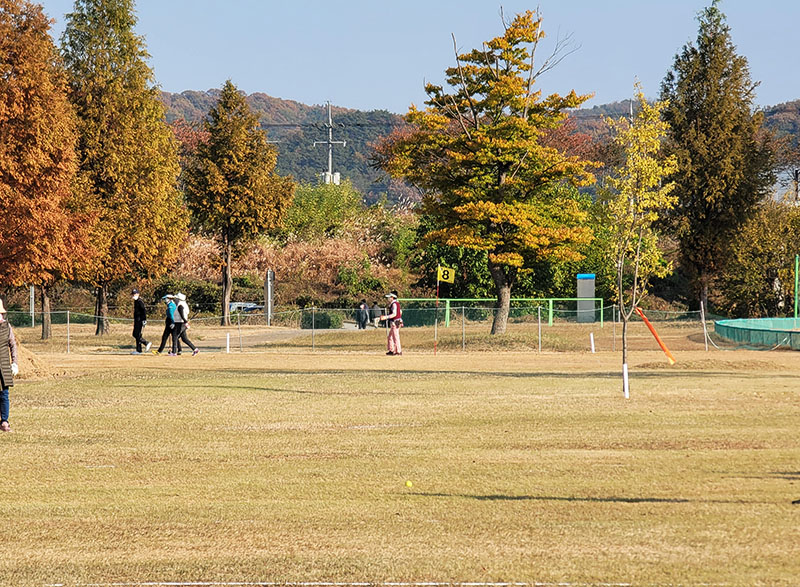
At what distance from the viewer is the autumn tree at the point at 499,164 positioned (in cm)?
3991

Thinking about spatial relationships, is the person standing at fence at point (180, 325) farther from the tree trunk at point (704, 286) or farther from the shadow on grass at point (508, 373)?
the tree trunk at point (704, 286)

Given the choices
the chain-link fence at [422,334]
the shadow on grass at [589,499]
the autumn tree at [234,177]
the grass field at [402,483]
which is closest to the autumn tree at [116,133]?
the chain-link fence at [422,334]

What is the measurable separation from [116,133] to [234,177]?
10459 mm

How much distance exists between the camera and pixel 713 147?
179ft

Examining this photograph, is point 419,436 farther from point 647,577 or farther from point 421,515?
point 647,577

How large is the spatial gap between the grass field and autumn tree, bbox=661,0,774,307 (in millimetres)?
33135

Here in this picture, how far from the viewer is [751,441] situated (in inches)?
567

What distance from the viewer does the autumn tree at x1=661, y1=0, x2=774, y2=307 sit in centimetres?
5434

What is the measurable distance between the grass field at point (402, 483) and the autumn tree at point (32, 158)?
14041mm

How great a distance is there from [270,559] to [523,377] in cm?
1744

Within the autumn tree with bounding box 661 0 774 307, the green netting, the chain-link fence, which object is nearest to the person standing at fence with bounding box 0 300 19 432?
the chain-link fence

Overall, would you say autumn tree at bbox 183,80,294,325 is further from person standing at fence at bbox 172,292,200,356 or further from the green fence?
person standing at fence at bbox 172,292,200,356

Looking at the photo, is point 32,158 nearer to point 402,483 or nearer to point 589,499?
point 402,483

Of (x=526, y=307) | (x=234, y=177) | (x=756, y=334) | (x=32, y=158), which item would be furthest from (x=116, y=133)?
(x=756, y=334)
